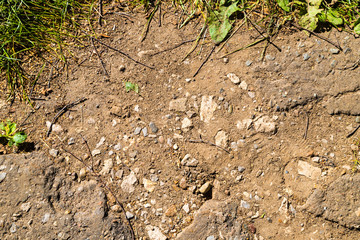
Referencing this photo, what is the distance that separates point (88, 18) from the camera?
247cm

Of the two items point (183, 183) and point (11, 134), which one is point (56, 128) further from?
point (183, 183)

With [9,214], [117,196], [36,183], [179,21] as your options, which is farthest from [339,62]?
[9,214]

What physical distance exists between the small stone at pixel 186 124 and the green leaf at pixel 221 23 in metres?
0.66

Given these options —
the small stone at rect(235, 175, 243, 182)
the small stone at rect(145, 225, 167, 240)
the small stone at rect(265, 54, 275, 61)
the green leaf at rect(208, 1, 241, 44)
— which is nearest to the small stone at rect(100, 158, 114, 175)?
the small stone at rect(145, 225, 167, 240)

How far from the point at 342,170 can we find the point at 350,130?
0.29 meters

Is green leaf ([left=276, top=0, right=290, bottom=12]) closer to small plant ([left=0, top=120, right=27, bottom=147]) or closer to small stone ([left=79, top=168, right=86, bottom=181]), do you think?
small stone ([left=79, top=168, right=86, bottom=181])

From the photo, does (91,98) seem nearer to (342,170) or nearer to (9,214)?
(9,214)

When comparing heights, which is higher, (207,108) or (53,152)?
(207,108)

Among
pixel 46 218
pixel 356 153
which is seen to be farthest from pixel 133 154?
pixel 356 153

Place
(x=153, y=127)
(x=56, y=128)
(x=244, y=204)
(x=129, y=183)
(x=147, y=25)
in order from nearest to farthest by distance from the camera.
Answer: (x=244, y=204) → (x=129, y=183) → (x=153, y=127) → (x=56, y=128) → (x=147, y=25)

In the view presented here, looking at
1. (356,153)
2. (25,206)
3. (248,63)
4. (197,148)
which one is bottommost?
(25,206)

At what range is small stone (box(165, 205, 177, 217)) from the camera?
1979 mm

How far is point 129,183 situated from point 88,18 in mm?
1424

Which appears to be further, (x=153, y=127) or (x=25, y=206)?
(x=153, y=127)
